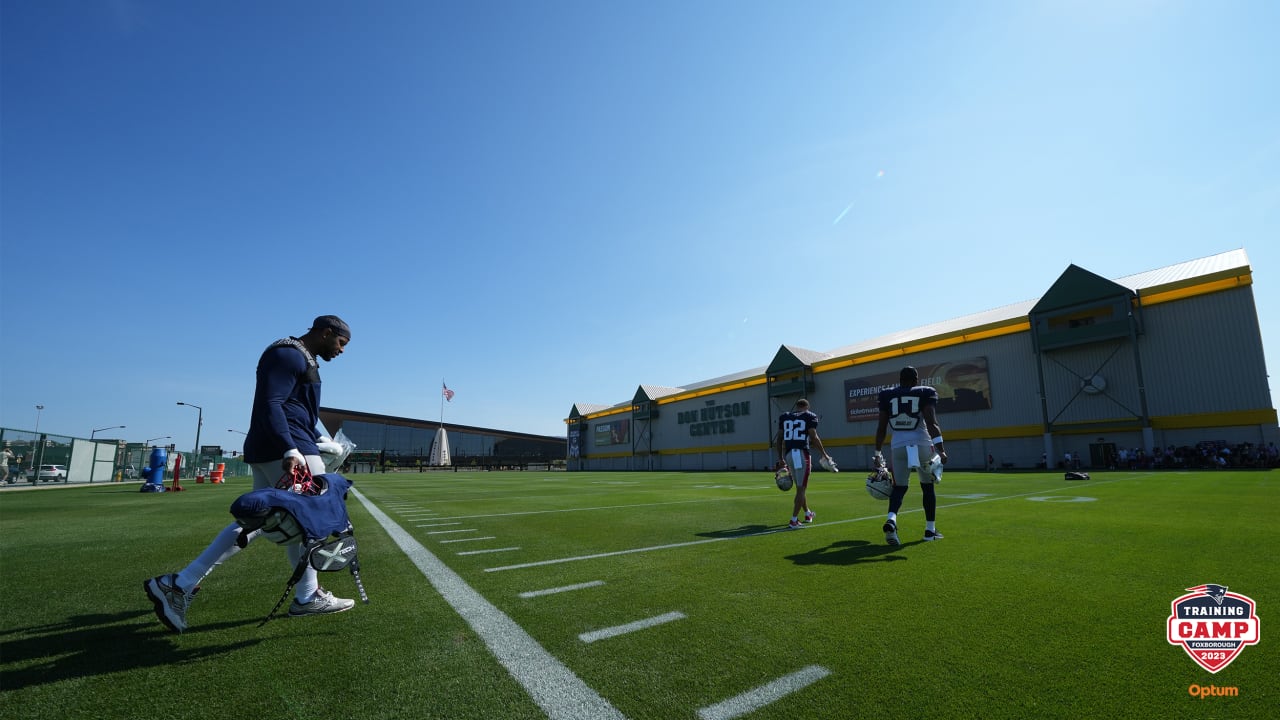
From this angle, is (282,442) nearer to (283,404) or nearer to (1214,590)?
(283,404)

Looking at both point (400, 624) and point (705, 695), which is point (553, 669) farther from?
point (400, 624)

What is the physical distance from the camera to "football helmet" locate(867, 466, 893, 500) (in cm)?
657

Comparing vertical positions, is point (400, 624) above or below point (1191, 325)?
below

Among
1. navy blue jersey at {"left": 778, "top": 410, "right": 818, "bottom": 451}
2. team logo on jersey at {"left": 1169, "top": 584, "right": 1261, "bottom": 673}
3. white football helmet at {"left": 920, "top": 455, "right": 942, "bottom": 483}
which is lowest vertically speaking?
team logo on jersey at {"left": 1169, "top": 584, "right": 1261, "bottom": 673}

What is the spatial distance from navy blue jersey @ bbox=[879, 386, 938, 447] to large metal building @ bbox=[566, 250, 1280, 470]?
98.9 feet

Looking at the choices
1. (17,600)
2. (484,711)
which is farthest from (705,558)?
(17,600)

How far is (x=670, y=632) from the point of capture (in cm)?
313

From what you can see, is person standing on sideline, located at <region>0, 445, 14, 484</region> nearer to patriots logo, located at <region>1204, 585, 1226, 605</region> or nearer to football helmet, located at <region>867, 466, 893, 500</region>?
football helmet, located at <region>867, 466, 893, 500</region>

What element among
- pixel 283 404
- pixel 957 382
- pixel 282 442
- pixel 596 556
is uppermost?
pixel 957 382

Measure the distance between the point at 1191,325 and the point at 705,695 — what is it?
36659 mm

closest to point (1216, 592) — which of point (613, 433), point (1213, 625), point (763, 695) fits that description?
point (1213, 625)

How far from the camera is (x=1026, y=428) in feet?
102

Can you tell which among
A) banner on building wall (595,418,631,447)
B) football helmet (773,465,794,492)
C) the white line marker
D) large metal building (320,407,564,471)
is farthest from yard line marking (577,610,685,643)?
large metal building (320,407,564,471)

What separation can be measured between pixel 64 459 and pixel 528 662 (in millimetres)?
34449
